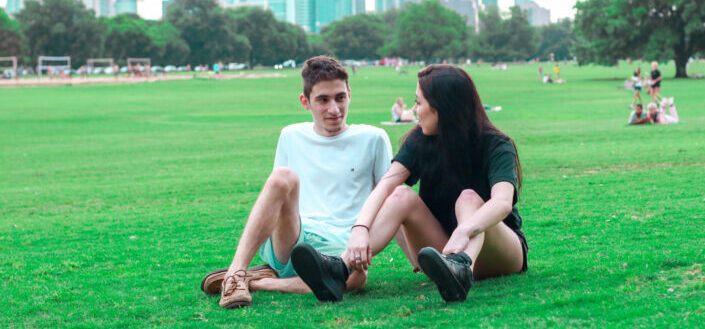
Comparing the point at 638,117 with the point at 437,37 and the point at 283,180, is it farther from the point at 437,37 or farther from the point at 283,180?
the point at 437,37

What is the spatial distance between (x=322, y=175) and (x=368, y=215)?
630 mm

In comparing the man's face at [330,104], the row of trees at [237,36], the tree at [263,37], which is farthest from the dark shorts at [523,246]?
the tree at [263,37]

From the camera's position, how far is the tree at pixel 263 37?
497 ft

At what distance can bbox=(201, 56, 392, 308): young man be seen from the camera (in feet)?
16.9

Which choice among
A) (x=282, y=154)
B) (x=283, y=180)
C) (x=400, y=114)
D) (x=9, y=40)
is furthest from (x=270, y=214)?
(x=9, y=40)

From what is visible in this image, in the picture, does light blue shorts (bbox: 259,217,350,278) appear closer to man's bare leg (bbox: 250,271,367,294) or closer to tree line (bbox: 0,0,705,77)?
man's bare leg (bbox: 250,271,367,294)

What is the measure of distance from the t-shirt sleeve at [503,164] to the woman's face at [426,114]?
1.17 ft

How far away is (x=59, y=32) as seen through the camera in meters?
116

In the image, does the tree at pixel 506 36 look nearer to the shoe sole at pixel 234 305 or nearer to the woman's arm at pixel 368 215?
the woman's arm at pixel 368 215

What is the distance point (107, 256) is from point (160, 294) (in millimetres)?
1877

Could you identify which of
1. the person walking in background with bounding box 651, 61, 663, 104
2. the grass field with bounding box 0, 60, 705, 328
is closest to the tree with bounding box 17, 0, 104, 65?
the person walking in background with bounding box 651, 61, 663, 104

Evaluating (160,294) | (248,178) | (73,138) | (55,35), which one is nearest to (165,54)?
(55,35)

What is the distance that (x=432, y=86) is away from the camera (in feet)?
15.5

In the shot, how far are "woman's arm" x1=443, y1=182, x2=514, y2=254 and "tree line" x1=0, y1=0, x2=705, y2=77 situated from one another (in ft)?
186
